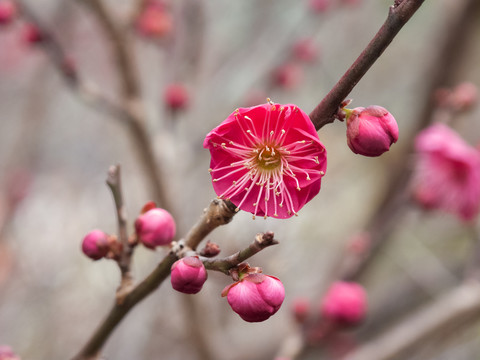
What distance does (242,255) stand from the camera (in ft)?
2.90

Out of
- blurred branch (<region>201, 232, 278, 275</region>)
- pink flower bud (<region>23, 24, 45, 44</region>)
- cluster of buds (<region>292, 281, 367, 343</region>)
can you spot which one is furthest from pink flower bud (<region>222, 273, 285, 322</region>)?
pink flower bud (<region>23, 24, 45, 44</region>)

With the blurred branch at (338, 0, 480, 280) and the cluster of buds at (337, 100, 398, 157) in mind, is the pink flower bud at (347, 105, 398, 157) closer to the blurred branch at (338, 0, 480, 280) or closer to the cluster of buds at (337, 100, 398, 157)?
the cluster of buds at (337, 100, 398, 157)

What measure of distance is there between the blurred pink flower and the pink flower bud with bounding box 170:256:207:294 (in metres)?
1.52

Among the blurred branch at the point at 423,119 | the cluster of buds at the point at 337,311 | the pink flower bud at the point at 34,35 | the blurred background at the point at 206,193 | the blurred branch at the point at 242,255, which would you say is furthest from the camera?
the blurred branch at the point at 423,119

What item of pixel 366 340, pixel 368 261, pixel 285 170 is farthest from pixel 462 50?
pixel 285 170

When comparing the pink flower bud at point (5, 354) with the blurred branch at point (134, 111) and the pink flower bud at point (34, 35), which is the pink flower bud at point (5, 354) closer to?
the blurred branch at point (134, 111)

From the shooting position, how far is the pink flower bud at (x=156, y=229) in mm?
1042

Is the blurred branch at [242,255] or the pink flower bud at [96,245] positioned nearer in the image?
the blurred branch at [242,255]

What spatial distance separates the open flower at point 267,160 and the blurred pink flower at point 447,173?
1.20 meters

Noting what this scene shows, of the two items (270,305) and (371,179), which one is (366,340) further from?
(270,305)

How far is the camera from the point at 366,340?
3475 mm

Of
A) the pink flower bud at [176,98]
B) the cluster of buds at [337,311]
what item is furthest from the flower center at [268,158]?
the pink flower bud at [176,98]

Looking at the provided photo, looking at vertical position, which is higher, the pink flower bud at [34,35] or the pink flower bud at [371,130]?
the pink flower bud at [34,35]

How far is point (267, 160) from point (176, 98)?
58.1 inches
